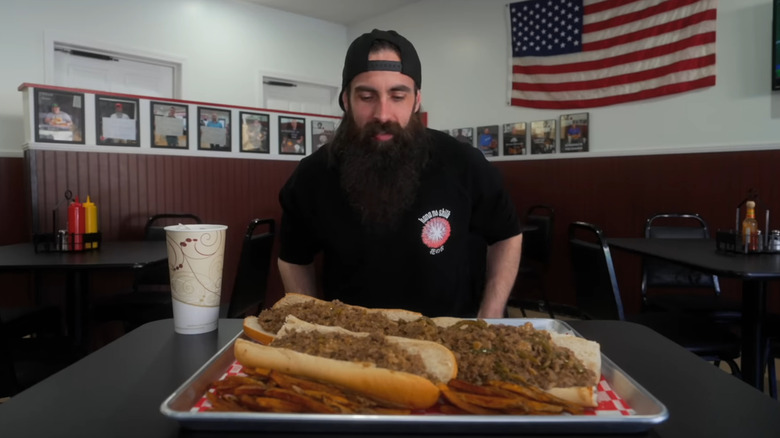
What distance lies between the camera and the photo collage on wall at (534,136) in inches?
182

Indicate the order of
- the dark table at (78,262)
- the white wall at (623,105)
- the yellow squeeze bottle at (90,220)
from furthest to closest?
the white wall at (623,105) < the yellow squeeze bottle at (90,220) < the dark table at (78,262)

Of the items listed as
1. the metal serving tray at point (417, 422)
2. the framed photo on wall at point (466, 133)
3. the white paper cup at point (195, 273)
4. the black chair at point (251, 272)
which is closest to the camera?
the metal serving tray at point (417, 422)

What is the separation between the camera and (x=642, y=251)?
2.38m

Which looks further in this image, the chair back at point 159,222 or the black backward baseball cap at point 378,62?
the chair back at point 159,222

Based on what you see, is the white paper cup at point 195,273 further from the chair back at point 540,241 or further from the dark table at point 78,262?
the chair back at point 540,241

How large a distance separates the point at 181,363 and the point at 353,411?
13.9 inches

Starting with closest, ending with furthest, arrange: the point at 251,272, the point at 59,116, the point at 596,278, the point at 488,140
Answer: the point at 596,278, the point at 251,272, the point at 59,116, the point at 488,140

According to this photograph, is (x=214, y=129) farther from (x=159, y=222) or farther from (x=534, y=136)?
(x=534, y=136)

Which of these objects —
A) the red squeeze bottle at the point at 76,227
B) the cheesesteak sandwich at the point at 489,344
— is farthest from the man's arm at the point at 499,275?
the red squeeze bottle at the point at 76,227

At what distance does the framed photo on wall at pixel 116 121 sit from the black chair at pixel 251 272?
5.61ft

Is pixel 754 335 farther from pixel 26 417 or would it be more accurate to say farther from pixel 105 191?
pixel 105 191

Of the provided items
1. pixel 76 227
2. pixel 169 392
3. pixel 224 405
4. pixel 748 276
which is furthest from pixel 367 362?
pixel 76 227

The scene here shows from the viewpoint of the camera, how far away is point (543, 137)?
192 inches

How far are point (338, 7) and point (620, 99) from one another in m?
3.60
